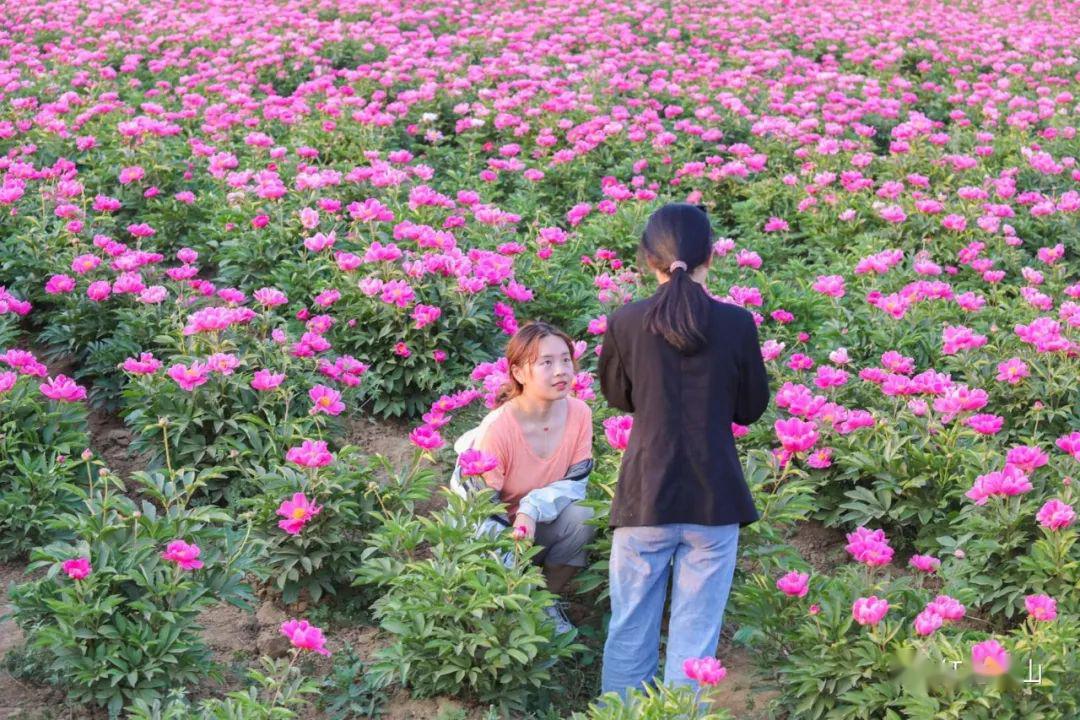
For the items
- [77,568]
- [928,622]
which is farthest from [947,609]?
[77,568]

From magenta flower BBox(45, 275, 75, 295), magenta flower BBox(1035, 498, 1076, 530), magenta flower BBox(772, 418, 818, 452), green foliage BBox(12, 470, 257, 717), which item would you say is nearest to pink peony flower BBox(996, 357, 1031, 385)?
magenta flower BBox(1035, 498, 1076, 530)

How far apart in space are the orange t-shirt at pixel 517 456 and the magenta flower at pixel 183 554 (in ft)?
3.14

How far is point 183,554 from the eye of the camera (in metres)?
3.58

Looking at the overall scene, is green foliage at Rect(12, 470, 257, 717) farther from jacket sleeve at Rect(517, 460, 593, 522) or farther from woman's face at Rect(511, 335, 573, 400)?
woman's face at Rect(511, 335, 573, 400)

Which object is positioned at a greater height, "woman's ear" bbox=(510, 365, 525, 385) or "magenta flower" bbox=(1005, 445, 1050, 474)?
"woman's ear" bbox=(510, 365, 525, 385)

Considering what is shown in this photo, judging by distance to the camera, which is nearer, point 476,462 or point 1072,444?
point 476,462

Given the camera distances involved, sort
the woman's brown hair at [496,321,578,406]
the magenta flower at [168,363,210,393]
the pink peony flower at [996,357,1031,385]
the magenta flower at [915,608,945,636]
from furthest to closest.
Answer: the pink peony flower at [996,357,1031,385] → the magenta flower at [168,363,210,393] → the woman's brown hair at [496,321,578,406] → the magenta flower at [915,608,945,636]

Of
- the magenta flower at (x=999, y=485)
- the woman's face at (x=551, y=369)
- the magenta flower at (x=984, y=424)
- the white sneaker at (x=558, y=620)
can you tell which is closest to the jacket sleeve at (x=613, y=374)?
the woman's face at (x=551, y=369)

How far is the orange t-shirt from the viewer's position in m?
4.17

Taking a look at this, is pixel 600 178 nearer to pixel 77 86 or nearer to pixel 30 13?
pixel 77 86

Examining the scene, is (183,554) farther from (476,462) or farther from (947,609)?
(947,609)

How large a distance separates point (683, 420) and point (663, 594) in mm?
563

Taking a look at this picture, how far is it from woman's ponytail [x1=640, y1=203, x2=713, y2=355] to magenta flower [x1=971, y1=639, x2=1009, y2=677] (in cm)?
103

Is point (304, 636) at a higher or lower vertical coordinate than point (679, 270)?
lower
